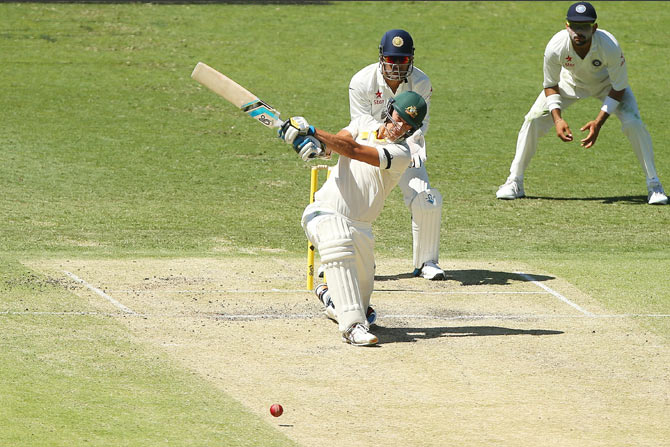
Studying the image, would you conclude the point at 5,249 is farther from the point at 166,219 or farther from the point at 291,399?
the point at 291,399

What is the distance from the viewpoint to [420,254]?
9.33 metres

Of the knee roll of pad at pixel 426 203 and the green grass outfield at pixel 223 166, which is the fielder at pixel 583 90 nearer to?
the green grass outfield at pixel 223 166

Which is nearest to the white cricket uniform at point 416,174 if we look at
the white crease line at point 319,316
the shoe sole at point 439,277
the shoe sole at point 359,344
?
the shoe sole at point 439,277

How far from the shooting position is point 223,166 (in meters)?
13.8

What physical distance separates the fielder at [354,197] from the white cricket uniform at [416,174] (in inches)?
59.7

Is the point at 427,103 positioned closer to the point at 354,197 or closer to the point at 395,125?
the point at 395,125

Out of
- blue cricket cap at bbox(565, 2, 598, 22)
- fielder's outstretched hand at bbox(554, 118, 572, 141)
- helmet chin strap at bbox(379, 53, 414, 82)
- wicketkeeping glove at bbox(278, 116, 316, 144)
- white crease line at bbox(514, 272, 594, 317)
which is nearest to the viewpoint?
wicketkeeping glove at bbox(278, 116, 316, 144)

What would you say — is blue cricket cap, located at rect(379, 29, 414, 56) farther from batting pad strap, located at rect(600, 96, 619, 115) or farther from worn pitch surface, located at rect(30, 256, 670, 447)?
batting pad strap, located at rect(600, 96, 619, 115)

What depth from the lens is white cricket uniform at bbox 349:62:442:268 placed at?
9.31 meters

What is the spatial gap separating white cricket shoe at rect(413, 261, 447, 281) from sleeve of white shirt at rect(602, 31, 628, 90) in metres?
4.10

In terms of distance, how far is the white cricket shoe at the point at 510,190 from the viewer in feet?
41.9

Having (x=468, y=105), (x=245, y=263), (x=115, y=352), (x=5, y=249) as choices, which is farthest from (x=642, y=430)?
(x=468, y=105)

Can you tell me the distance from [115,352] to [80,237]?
12.1 ft

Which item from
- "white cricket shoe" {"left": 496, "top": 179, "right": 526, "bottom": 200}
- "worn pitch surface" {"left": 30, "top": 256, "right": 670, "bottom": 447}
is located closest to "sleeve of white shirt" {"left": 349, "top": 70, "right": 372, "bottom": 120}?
"worn pitch surface" {"left": 30, "top": 256, "right": 670, "bottom": 447}
